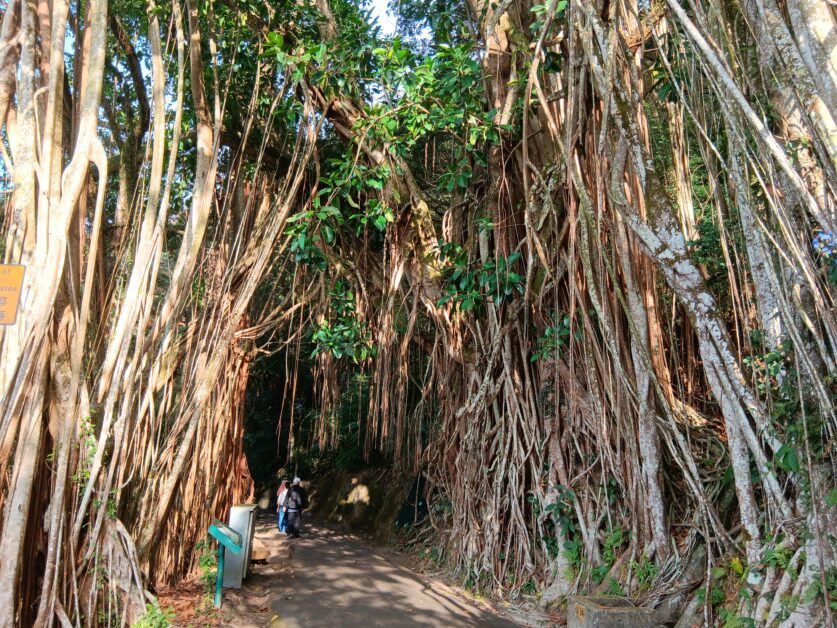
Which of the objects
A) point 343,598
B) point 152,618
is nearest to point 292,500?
point 343,598

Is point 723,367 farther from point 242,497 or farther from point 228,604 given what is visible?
point 242,497

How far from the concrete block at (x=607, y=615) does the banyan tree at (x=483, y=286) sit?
32 cm

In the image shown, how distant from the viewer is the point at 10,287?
9.93ft

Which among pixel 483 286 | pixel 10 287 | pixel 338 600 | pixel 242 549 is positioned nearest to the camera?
Result: pixel 10 287

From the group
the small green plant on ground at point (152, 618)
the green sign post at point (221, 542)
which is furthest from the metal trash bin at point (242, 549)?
the small green plant on ground at point (152, 618)

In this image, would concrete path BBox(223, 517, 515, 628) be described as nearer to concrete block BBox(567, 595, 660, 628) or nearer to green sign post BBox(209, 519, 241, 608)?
green sign post BBox(209, 519, 241, 608)

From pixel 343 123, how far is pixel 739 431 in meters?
4.26

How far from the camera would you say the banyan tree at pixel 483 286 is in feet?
10.4

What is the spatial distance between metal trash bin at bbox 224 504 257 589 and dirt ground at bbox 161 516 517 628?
10 centimetres

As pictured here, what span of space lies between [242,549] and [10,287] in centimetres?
266

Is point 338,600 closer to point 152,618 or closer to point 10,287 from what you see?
point 152,618

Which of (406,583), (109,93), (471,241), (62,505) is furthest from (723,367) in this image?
(109,93)

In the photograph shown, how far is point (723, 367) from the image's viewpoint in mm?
3414

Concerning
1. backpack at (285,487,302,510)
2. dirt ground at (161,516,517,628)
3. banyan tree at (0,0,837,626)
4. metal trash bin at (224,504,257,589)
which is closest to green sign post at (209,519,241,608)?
dirt ground at (161,516,517,628)
